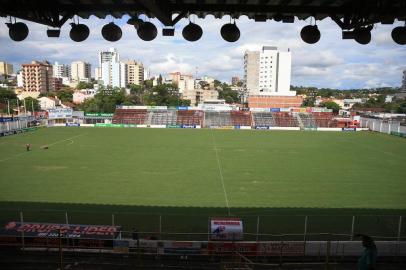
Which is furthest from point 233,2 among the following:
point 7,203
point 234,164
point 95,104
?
point 95,104

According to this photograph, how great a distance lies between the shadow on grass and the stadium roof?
25.7 ft

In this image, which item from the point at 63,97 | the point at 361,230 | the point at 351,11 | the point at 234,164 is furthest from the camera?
the point at 63,97

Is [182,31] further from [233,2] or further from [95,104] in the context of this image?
[95,104]

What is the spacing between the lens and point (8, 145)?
37.4 metres

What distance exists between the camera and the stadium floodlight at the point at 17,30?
635cm

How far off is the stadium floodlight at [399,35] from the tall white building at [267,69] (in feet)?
462

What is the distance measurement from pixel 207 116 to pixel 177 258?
61.2 metres

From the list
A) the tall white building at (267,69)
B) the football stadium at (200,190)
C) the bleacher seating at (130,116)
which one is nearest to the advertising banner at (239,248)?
the football stadium at (200,190)

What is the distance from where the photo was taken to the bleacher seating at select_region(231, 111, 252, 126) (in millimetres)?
68375

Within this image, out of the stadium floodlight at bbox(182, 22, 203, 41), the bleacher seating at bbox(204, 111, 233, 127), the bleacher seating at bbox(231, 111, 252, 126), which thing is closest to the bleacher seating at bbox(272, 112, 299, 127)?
the bleacher seating at bbox(231, 111, 252, 126)

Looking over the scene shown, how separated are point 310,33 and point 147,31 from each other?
9.92ft

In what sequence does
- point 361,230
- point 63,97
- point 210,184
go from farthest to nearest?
→ point 63,97 < point 210,184 < point 361,230

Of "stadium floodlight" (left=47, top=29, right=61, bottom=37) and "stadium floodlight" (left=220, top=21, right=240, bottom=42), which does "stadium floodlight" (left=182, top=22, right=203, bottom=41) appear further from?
"stadium floodlight" (left=47, top=29, right=61, bottom=37)

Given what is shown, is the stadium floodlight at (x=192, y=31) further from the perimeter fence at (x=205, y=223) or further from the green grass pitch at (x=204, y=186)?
the green grass pitch at (x=204, y=186)
